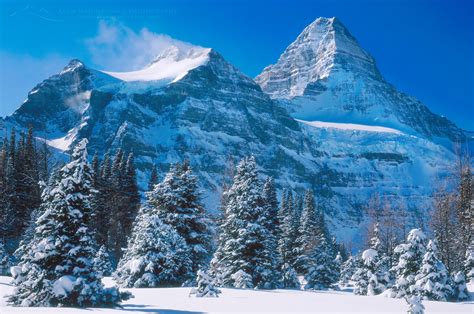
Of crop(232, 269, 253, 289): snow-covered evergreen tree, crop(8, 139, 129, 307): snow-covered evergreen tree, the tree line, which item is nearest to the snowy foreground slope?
crop(8, 139, 129, 307): snow-covered evergreen tree

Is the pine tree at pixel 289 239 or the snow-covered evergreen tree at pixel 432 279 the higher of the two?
the pine tree at pixel 289 239

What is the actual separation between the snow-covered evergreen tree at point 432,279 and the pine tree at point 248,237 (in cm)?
916

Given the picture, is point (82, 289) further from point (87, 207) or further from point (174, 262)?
point (174, 262)

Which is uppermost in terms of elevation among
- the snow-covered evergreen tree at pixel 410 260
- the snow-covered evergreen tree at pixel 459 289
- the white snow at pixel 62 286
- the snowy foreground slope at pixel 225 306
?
the snow-covered evergreen tree at pixel 410 260

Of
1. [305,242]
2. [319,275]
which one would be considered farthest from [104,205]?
[319,275]

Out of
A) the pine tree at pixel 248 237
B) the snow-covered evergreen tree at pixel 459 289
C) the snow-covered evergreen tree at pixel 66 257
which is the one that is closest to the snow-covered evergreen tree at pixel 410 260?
the snow-covered evergreen tree at pixel 459 289

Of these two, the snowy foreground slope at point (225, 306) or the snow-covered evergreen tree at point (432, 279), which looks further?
the snow-covered evergreen tree at point (432, 279)

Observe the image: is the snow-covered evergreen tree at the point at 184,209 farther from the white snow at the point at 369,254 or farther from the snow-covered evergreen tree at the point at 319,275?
the snow-covered evergreen tree at the point at 319,275

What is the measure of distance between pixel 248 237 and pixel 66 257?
16445 mm

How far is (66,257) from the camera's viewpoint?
1512 centimetres

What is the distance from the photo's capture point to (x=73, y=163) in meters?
15.6

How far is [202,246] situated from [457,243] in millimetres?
23609

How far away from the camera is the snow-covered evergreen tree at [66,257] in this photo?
14.5m

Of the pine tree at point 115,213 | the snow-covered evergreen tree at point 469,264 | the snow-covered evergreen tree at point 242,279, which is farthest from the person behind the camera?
the pine tree at point 115,213
